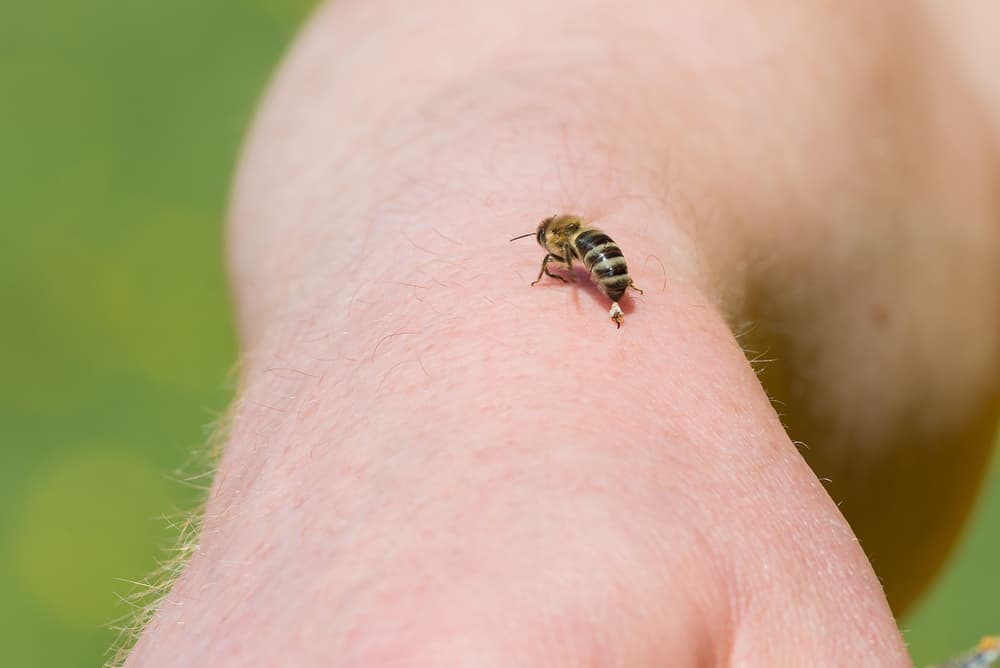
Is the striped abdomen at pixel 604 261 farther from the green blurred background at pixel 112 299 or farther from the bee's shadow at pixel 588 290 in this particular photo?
the green blurred background at pixel 112 299

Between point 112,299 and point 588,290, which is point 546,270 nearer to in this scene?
point 588,290

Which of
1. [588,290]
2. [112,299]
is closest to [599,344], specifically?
[588,290]

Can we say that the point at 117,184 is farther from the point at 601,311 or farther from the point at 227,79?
the point at 601,311

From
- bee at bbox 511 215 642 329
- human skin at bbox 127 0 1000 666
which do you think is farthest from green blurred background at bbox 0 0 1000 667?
bee at bbox 511 215 642 329

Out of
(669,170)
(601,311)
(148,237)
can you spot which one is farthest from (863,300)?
(148,237)

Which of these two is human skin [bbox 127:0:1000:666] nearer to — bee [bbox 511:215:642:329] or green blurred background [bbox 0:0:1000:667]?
bee [bbox 511:215:642:329]

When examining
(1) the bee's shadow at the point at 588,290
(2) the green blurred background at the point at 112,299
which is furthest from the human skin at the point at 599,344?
(2) the green blurred background at the point at 112,299
